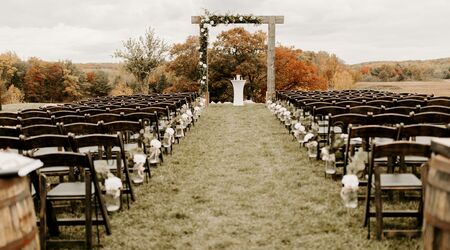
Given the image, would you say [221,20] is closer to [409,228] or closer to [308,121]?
[308,121]

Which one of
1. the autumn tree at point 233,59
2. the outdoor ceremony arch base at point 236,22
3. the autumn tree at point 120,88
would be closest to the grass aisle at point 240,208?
the outdoor ceremony arch base at point 236,22

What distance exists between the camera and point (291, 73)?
1483 inches

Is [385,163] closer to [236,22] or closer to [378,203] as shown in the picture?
[378,203]

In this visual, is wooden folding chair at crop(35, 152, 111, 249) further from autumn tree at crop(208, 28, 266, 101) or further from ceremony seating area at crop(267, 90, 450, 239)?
autumn tree at crop(208, 28, 266, 101)

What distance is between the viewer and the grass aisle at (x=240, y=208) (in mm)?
4457

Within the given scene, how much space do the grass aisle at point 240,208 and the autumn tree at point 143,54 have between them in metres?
15.4

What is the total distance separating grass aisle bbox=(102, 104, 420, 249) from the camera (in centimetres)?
446

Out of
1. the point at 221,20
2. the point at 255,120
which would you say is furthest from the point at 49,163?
the point at 221,20

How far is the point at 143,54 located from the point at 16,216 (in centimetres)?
2169

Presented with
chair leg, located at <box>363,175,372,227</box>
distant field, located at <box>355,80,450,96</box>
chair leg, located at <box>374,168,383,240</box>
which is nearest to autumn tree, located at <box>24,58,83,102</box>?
distant field, located at <box>355,80,450,96</box>

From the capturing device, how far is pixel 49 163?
413 cm

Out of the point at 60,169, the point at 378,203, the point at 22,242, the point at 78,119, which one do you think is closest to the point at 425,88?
the point at 78,119

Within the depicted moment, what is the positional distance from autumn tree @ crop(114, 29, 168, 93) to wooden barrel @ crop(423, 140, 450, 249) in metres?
21.6

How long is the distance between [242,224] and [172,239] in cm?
76
